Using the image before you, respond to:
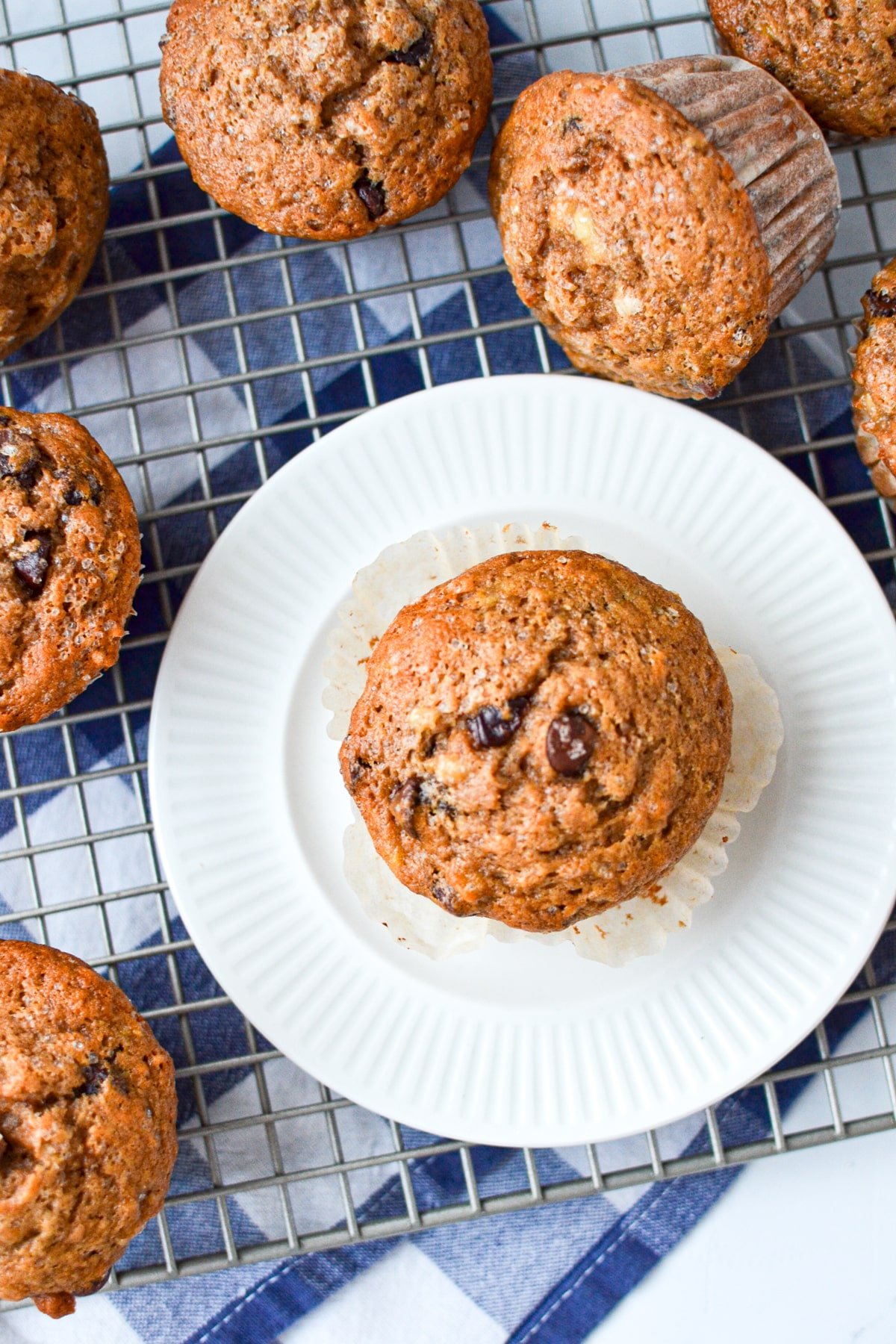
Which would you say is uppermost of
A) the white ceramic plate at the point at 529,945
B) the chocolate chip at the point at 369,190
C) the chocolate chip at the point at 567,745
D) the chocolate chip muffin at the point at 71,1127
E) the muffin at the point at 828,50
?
the muffin at the point at 828,50

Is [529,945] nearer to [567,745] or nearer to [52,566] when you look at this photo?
[567,745]

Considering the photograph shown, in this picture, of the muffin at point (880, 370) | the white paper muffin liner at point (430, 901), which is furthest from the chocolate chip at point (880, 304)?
the white paper muffin liner at point (430, 901)

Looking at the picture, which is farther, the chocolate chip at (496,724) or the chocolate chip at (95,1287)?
the chocolate chip at (95,1287)

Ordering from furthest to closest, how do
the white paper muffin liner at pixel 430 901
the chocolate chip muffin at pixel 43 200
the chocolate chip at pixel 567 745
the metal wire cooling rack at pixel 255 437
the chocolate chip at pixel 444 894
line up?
the metal wire cooling rack at pixel 255 437
the white paper muffin liner at pixel 430 901
the chocolate chip muffin at pixel 43 200
the chocolate chip at pixel 444 894
the chocolate chip at pixel 567 745

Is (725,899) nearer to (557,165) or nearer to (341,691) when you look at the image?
(341,691)


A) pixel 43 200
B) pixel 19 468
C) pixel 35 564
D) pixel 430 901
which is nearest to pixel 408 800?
pixel 430 901

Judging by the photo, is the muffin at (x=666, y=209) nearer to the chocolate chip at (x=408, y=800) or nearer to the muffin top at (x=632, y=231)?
the muffin top at (x=632, y=231)

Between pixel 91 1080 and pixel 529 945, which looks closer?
pixel 91 1080
